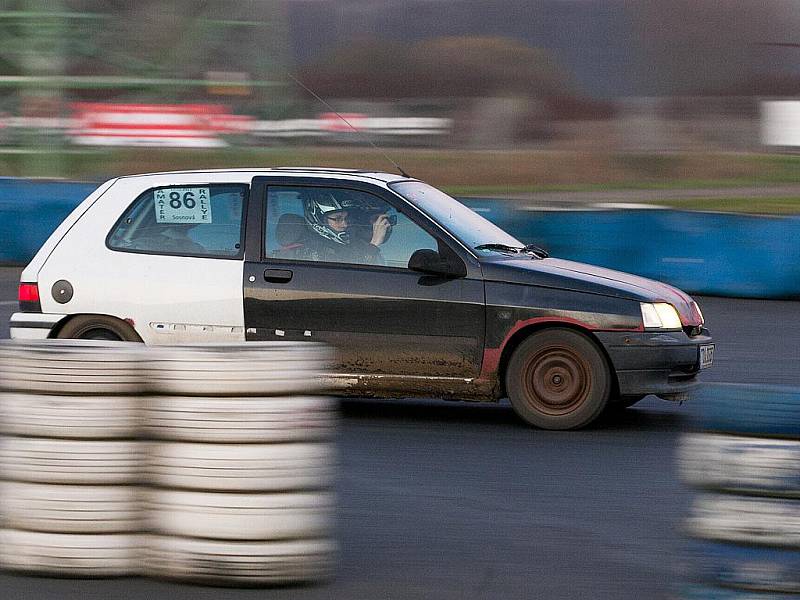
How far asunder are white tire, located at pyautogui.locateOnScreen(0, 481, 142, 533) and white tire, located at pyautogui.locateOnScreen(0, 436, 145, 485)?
3 centimetres

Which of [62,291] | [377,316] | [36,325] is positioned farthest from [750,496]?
[36,325]

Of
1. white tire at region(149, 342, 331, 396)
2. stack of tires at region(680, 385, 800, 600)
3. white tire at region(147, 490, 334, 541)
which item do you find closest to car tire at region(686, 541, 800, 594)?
stack of tires at region(680, 385, 800, 600)

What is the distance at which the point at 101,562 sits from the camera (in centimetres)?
491

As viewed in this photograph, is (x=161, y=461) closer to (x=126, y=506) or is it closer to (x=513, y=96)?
(x=126, y=506)

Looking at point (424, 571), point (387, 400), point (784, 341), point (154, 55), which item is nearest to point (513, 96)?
point (154, 55)

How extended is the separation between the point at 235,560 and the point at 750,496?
1778 mm

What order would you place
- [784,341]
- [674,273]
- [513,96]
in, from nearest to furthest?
1. [784,341]
2. [674,273]
3. [513,96]

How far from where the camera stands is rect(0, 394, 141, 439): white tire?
189 inches

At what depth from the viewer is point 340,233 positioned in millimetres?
8359

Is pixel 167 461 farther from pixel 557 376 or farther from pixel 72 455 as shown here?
pixel 557 376

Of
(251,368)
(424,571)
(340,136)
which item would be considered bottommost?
(424,571)

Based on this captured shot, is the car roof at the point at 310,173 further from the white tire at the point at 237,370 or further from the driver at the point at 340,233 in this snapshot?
the white tire at the point at 237,370

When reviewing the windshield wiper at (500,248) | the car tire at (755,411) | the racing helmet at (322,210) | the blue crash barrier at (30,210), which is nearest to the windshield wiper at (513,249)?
the windshield wiper at (500,248)

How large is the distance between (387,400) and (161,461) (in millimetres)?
4651
